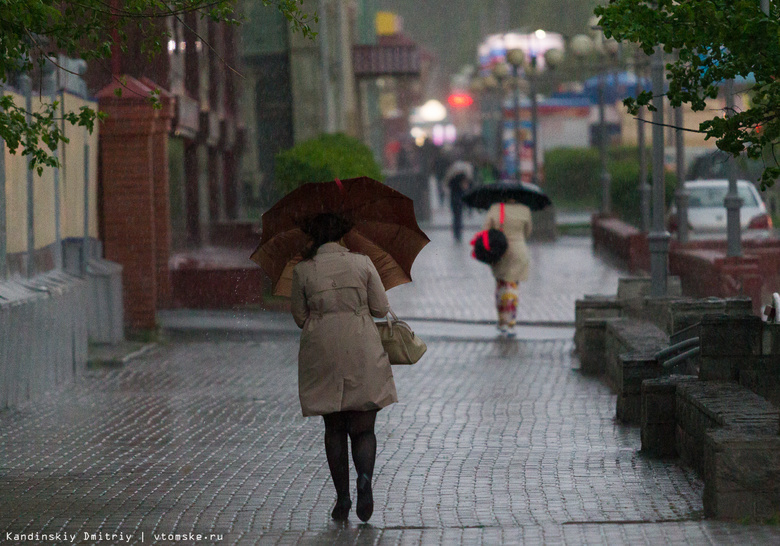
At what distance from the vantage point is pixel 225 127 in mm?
28219

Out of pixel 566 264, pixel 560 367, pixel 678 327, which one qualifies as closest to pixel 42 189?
pixel 560 367

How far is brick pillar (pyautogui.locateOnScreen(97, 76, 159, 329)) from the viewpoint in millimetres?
16359

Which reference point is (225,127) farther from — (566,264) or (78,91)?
(78,91)

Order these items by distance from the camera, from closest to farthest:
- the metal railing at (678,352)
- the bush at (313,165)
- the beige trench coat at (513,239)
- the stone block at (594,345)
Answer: the metal railing at (678,352)
the stone block at (594,345)
the beige trench coat at (513,239)
the bush at (313,165)

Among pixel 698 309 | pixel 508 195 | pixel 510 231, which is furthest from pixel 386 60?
pixel 698 309

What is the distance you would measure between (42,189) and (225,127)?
15.0 m

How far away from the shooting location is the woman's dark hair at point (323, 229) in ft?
22.9

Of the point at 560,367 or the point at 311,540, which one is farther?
the point at 560,367

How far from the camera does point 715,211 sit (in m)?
26.2

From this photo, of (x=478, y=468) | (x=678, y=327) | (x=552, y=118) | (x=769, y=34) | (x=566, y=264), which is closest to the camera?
(x=769, y=34)

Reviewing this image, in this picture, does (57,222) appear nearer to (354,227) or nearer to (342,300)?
(354,227)

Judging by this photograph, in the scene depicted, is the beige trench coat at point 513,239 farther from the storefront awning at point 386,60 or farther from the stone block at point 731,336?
the storefront awning at point 386,60

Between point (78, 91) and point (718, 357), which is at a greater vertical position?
point (78, 91)

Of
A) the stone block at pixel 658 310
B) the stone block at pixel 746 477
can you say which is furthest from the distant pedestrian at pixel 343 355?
the stone block at pixel 658 310
